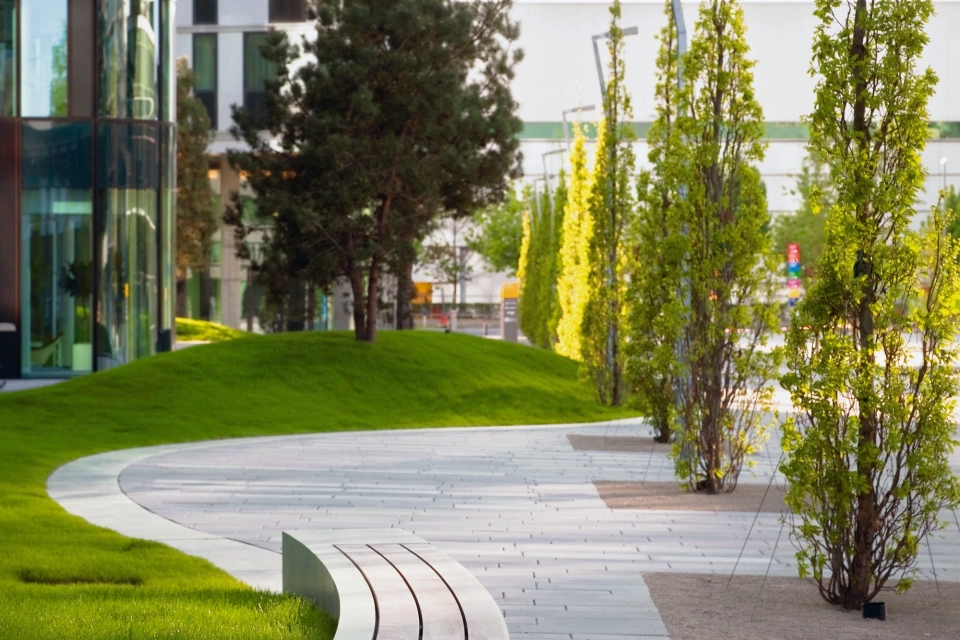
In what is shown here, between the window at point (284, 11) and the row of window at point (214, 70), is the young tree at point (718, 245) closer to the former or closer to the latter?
the window at point (284, 11)

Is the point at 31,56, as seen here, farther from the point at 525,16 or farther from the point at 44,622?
the point at 525,16

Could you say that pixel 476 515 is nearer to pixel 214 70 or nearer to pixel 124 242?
pixel 124 242

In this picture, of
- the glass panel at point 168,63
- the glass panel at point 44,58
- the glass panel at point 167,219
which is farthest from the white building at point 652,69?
the glass panel at point 44,58

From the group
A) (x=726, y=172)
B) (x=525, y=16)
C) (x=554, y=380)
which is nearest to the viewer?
(x=726, y=172)

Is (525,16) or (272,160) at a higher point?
(525,16)

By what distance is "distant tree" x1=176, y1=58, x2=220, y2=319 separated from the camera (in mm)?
48469

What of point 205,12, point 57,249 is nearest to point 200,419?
point 57,249

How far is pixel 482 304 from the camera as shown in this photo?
3371 inches

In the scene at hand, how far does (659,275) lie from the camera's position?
15797 millimetres

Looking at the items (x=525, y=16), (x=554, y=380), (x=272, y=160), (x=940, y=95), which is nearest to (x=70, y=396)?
(x=272, y=160)

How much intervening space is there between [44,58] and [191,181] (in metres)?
19.0

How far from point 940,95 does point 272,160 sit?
6447 cm

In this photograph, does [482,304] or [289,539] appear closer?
[289,539]

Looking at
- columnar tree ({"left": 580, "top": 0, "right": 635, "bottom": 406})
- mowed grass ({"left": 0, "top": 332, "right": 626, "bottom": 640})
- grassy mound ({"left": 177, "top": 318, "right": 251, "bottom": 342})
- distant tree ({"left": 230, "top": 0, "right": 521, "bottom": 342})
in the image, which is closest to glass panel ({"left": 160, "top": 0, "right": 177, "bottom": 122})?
distant tree ({"left": 230, "top": 0, "right": 521, "bottom": 342})
